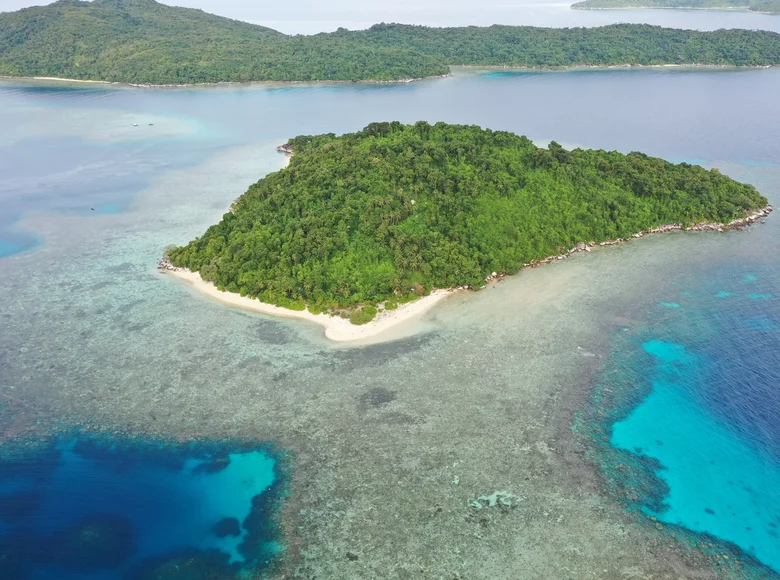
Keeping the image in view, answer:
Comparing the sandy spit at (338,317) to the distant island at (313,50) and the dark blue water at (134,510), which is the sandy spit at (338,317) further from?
the distant island at (313,50)

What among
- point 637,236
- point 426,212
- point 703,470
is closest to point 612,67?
point 637,236

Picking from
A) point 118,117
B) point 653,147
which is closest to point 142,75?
point 118,117

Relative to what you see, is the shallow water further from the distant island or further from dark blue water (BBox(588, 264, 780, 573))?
the distant island

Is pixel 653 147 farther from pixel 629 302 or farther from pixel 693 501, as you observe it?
pixel 693 501

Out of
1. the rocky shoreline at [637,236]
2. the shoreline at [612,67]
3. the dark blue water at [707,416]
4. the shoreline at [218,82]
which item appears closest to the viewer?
the dark blue water at [707,416]

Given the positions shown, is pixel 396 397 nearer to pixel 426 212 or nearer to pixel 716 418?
pixel 716 418

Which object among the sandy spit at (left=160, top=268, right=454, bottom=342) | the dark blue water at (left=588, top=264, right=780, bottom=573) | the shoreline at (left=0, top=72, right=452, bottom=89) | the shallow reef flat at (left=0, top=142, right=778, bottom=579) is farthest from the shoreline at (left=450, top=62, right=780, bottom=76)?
the sandy spit at (left=160, top=268, right=454, bottom=342)

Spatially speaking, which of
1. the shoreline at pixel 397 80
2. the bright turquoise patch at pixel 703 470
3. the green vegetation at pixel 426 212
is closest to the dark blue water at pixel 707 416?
the bright turquoise patch at pixel 703 470
